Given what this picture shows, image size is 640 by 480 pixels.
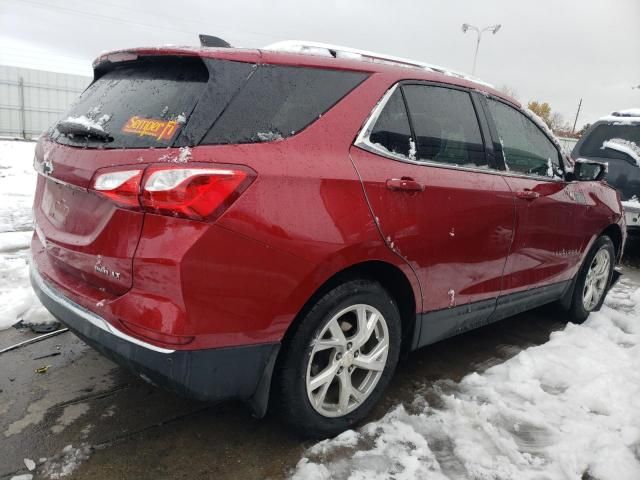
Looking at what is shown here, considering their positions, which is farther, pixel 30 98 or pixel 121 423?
pixel 30 98

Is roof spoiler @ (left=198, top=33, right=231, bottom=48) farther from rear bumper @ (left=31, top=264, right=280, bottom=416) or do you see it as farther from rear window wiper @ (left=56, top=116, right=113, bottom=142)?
rear bumper @ (left=31, top=264, right=280, bottom=416)

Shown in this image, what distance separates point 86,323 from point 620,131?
772 cm

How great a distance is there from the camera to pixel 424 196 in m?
2.47

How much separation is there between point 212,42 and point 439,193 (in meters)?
1.31

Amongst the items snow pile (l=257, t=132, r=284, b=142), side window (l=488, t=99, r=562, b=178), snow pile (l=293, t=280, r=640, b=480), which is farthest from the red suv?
side window (l=488, t=99, r=562, b=178)

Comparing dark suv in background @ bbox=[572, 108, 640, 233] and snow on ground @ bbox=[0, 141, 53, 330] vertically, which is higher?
dark suv in background @ bbox=[572, 108, 640, 233]

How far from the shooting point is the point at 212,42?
2.39 m

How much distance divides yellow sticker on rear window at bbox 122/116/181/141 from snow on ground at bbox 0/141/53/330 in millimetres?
2092

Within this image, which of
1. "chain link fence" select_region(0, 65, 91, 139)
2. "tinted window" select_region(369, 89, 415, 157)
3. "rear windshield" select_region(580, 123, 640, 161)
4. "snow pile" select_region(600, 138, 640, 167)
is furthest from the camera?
"chain link fence" select_region(0, 65, 91, 139)

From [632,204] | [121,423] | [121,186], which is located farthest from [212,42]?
[632,204]

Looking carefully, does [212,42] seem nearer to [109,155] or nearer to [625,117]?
[109,155]

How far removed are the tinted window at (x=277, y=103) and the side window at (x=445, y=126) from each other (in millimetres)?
485

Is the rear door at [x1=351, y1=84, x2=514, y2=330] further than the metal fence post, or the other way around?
the metal fence post

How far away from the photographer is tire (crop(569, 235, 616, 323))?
4.23 meters
